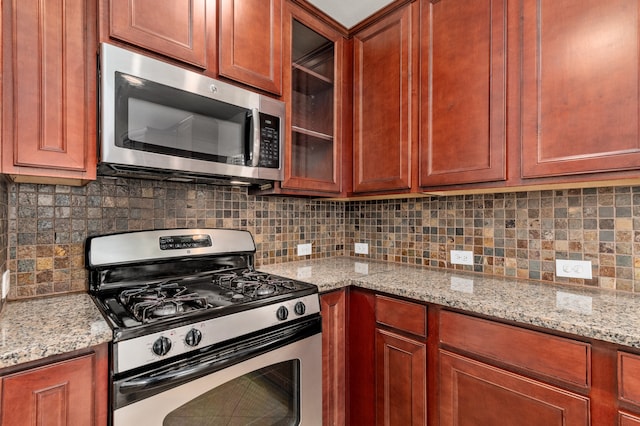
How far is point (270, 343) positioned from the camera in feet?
3.96

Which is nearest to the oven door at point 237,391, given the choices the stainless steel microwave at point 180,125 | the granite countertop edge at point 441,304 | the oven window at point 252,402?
the oven window at point 252,402

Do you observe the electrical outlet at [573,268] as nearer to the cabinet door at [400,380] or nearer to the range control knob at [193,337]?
the cabinet door at [400,380]

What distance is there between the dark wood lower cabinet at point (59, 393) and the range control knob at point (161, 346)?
131 mm

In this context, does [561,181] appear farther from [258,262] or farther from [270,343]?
[258,262]

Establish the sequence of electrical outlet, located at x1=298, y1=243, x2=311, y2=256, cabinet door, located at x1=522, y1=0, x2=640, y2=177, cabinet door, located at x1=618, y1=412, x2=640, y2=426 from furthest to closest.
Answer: electrical outlet, located at x1=298, y1=243, x2=311, y2=256 < cabinet door, located at x1=522, y1=0, x2=640, y2=177 < cabinet door, located at x1=618, y1=412, x2=640, y2=426

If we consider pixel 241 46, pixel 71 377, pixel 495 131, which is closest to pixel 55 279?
pixel 71 377

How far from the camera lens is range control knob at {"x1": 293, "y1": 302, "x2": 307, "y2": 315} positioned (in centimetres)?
131

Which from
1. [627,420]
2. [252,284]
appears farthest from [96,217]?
[627,420]

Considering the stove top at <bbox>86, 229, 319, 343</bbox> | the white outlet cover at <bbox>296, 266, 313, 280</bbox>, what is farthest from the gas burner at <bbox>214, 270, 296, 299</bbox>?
the white outlet cover at <bbox>296, 266, 313, 280</bbox>

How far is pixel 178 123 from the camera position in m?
1.28

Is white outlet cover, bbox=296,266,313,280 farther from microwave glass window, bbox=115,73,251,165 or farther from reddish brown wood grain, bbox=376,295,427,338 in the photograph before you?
microwave glass window, bbox=115,73,251,165

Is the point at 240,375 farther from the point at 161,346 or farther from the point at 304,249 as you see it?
the point at 304,249

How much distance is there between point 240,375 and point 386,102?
1539mm

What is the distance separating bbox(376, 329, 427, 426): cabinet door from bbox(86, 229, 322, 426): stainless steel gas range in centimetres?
30
